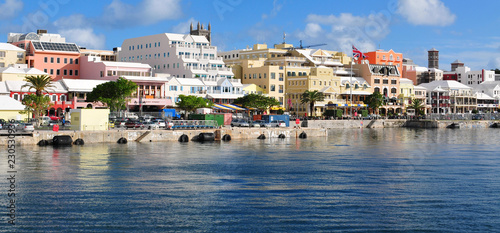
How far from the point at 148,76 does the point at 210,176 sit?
82376 millimetres

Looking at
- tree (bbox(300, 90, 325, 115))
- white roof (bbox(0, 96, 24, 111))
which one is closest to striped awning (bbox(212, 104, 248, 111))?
tree (bbox(300, 90, 325, 115))

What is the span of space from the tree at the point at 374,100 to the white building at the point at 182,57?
37.7m

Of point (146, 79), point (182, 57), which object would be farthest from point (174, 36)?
point (146, 79)

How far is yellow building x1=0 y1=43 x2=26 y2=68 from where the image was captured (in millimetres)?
124250

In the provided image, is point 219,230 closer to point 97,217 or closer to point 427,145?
point 97,217

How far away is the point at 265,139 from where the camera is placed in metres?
87.2

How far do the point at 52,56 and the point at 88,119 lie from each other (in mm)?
59167

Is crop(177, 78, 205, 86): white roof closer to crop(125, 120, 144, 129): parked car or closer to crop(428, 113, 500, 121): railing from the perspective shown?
crop(125, 120, 144, 129): parked car

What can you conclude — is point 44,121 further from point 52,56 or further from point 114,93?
point 52,56

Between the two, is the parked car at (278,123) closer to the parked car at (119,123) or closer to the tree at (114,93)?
the parked car at (119,123)

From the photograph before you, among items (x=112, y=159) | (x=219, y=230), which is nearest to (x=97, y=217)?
(x=219, y=230)

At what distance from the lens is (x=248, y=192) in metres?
39.8

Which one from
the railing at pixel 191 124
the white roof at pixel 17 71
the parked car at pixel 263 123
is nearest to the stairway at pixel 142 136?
the railing at pixel 191 124

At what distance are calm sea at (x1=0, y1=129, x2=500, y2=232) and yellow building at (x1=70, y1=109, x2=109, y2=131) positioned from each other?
11.1 meters
